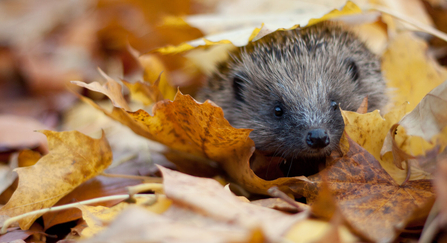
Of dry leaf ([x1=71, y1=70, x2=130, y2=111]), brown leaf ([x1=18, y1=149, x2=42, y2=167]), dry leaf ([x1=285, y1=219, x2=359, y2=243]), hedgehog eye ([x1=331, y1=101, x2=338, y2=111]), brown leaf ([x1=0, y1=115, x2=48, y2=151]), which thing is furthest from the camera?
brown leaf ([x1=0, y1=115, x2=48, y2=151])

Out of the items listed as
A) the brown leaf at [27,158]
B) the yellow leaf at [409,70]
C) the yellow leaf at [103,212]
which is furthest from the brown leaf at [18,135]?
the yellow leaf at [409,70]

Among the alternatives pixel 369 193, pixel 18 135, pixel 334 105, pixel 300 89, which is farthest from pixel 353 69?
pixel 18 135

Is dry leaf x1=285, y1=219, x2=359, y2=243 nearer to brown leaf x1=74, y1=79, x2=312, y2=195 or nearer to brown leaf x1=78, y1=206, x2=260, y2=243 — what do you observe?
brown leaf x1=78, y1=206, x2=260, y2=243

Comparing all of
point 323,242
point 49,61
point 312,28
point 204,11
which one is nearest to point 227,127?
point 323,242

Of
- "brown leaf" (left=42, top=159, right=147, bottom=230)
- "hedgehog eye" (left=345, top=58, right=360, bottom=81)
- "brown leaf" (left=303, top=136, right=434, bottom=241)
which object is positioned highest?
"hedgehog eye" (left=345, top=58, right=360, bottom=81)

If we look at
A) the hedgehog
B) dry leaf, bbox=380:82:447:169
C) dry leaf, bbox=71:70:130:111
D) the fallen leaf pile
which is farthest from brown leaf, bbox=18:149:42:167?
dry leaf, bbox=380:82:447:169

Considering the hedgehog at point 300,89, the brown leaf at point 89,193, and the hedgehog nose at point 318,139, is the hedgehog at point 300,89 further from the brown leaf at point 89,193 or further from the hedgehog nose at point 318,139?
the brown leaf at point 89,193

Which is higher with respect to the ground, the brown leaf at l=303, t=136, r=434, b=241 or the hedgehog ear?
the hedgehog ear
